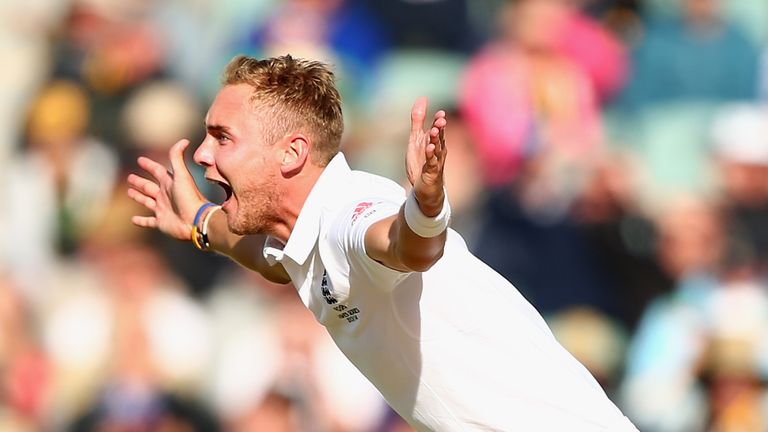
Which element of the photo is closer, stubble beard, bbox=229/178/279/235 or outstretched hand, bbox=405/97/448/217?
outstretched hand, bbox=405/97/448/217

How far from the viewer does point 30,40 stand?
1027 centimetres

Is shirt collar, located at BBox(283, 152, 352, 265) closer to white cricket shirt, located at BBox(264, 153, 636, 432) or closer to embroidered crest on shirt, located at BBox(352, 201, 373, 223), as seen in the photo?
white cricket shirt, located at BBox(264, 153, 636, 432)

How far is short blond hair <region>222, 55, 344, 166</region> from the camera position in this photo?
4.34 metres

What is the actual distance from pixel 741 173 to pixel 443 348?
15.6 feet

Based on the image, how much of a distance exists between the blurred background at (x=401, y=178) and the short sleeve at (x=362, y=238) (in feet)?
11.9

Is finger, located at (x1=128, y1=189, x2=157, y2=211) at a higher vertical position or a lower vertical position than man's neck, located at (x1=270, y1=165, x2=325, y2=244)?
lower

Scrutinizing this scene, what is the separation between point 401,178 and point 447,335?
447cm

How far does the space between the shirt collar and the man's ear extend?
0.31ft

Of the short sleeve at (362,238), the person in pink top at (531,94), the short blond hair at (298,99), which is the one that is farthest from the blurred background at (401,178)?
the short sleeve at (362,238)

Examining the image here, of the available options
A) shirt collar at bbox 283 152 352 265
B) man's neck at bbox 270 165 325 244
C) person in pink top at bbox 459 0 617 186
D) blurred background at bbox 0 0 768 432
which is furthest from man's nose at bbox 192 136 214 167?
person in pink top at bbox 459 0 617 186

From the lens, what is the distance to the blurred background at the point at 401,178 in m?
7.95

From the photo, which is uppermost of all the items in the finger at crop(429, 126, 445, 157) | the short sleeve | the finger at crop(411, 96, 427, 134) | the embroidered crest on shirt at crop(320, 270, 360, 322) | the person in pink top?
the person in pink top

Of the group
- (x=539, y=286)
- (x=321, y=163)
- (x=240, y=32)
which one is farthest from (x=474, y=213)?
(x=321, y=163)

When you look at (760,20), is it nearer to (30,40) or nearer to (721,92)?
(721,92)
